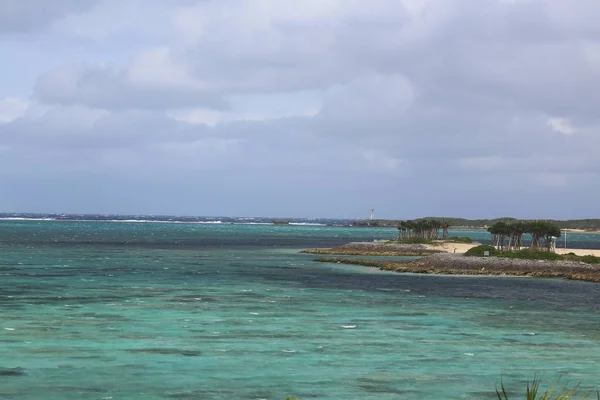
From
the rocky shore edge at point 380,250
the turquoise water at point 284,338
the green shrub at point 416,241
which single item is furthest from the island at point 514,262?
the green shrub at point 416,241

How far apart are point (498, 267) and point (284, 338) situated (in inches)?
2108

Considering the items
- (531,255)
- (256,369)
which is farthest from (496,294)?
(256,369)

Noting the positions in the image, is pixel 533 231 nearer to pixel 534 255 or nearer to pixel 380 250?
pixel 534 255

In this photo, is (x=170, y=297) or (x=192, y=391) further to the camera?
(x=170, y=297)

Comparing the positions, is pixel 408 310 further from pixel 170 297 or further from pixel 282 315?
pixel 170 297

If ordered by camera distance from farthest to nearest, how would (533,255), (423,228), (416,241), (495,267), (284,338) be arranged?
1. (423,228)
2. (416,241)
3. (533,255)
4. (495,267)
5. (284,338)

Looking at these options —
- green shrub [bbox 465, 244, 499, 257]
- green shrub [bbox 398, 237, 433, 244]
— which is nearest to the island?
green shrub [bbox 465, 244, 499, 257]

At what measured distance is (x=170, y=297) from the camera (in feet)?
175

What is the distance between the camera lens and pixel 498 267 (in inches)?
3344

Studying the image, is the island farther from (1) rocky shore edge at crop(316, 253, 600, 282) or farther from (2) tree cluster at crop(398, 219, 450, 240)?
(2) tree cluster at crop(398, 219, 450, 240)

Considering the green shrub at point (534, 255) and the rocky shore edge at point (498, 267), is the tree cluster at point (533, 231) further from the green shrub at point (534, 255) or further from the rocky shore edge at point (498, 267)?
the rocky shore edge at point (498, 267)

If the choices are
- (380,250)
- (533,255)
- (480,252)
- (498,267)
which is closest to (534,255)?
(533,255)

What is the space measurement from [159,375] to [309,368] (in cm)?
556

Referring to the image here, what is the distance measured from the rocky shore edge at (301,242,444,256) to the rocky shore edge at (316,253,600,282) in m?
29.5
